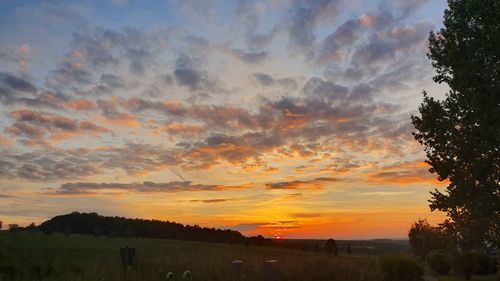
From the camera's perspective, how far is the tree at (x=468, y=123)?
26219 mm

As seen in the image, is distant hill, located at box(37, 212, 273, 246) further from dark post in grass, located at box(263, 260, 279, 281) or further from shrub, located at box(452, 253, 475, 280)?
dark post in grass, located at box(263, 260, 279, 281)

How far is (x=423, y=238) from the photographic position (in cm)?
8575

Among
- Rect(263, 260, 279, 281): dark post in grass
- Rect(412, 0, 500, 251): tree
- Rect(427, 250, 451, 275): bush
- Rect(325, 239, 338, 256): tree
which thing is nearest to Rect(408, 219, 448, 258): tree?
Rect(325, 239, 338, 256): tree

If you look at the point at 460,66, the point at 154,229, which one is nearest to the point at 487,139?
the point at 460,66

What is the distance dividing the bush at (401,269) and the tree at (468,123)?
11739 millimetres

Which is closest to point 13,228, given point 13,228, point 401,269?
point 13,228

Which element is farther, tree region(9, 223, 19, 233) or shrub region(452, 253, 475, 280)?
tree region(9, 223, 19, 233)

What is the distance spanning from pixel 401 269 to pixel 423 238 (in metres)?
48.7

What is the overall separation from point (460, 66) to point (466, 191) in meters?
6.93

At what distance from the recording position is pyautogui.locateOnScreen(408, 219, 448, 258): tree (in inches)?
3300

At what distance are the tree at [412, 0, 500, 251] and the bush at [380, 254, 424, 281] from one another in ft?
38.5

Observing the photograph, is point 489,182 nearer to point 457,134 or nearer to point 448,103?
point 457,134

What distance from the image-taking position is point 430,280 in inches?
1641

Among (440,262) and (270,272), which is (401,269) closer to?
(440,262)
